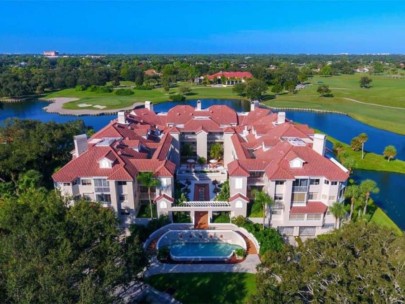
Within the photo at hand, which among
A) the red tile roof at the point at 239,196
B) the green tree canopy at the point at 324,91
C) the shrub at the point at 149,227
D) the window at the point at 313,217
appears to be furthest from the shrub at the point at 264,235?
the green tree canopy at the point at 324,91

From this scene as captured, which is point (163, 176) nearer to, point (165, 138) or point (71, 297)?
point (165, 138)

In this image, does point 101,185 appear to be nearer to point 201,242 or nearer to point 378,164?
point 201,242

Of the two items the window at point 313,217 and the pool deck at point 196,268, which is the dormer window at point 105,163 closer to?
the pool deck at point 196,268

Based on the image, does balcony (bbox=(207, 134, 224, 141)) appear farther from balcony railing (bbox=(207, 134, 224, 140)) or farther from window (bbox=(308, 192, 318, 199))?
window (bbox=(308, 192, 318, 199))

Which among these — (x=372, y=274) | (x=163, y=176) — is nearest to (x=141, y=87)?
(x=163, y=176)

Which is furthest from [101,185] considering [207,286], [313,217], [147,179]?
[313,217]

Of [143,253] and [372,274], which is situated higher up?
[372,274]
